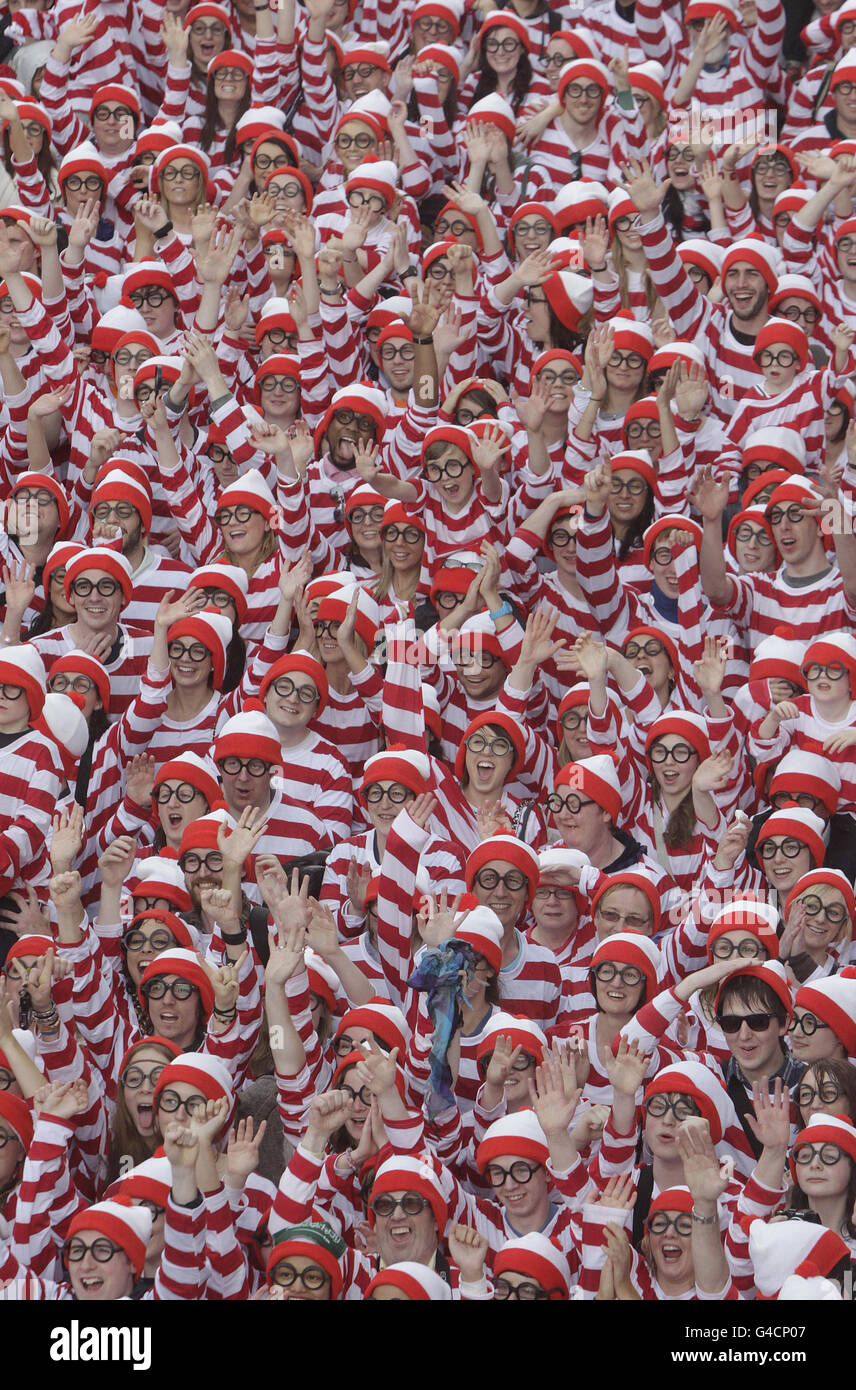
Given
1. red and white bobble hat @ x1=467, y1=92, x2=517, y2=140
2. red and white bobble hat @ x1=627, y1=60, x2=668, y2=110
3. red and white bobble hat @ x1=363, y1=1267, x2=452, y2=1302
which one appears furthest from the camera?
red and white bobble hat @ x1=627, y1=60, x2=668, y2=110

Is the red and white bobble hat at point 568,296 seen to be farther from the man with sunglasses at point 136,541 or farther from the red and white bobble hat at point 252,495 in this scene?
the man with sunglasses at point 136,541

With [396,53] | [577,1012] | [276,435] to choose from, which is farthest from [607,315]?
[577,1012]

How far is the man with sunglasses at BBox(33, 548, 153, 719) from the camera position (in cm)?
1004

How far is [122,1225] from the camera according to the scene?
→ 745 cm

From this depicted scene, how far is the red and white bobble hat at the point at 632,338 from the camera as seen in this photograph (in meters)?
11.0

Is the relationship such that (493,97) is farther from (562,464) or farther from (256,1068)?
(256,1068)

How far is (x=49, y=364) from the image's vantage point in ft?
37.6

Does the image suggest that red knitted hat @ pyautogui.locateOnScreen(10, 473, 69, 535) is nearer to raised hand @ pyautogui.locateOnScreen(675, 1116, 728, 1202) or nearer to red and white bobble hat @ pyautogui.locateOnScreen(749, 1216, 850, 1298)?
raised hand @ pyautogui.locateOnScreen(675, 1116, 728, 1202)

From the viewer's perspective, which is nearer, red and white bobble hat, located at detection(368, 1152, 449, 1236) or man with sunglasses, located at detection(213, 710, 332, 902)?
red and white bobble hat, located at detection(368, 1152, 449, 1236)

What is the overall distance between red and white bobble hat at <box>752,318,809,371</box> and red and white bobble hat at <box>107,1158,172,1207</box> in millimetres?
4944

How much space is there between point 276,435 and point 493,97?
3011mm

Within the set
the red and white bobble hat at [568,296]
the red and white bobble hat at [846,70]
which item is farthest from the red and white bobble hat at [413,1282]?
the red and white bobble hat at [846,70]

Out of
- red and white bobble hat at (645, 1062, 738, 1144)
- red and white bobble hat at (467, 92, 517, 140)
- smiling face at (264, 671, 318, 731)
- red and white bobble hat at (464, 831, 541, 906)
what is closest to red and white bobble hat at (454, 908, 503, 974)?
red and white bobble hat at (464, 831, 541, 906)

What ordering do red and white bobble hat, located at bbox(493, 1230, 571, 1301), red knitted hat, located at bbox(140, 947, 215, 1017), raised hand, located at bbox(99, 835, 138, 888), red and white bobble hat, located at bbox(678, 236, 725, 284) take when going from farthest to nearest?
red and white bobble hat, located at bbox(678, 236, 725, 284), raised hand, located at bbox(99, 835, 138, 888), red knitted hat, located at bbox(140, 947, 215, 1017), red and white bobble hat, located at bbox(493, 1230, 571, 1301)
